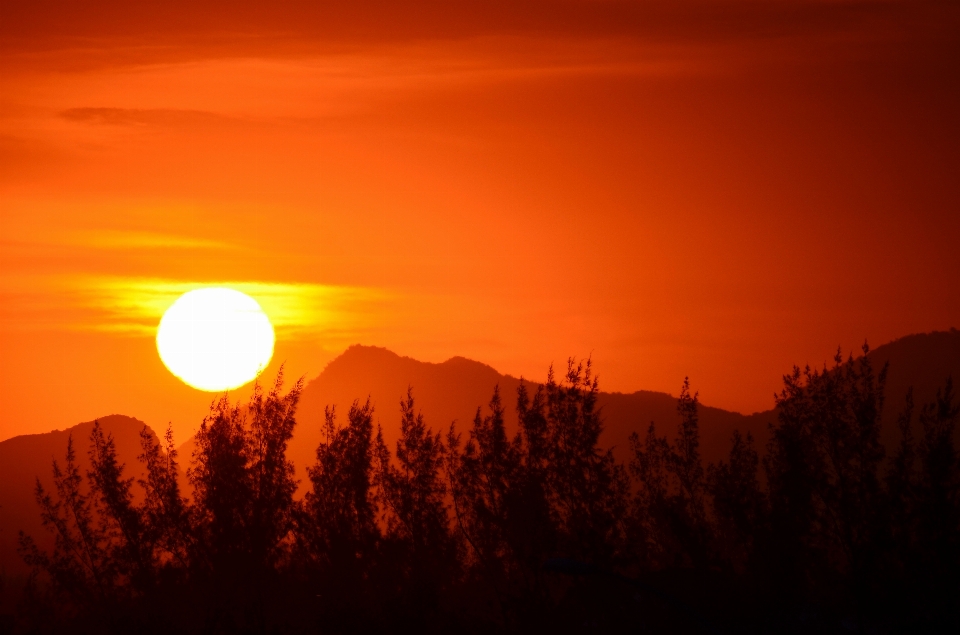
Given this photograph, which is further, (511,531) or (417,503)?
(417,503)

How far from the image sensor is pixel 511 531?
5669 cm

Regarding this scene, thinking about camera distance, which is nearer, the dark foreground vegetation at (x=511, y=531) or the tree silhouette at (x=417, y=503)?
the dark foreground vegetation at (x=511, y=531)

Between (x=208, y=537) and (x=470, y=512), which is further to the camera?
(x=470, y=512)

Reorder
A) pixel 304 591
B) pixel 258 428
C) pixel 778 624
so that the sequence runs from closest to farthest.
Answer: pixel 778 624, pixel 258 428, pixel 304 591

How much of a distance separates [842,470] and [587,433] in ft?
45.8

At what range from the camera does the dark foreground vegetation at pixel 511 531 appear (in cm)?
5194

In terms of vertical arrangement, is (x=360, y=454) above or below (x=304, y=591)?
above

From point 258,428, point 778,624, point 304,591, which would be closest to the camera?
point 778,624

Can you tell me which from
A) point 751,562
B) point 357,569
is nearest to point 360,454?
point 357,569

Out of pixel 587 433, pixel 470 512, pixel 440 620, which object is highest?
pixel 587 433

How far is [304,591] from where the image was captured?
194 ft

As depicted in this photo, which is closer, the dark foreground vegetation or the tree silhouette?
the dark foreground vegetation

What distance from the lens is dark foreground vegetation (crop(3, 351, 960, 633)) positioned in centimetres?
5194

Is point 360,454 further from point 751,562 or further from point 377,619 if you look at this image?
point 751,562
